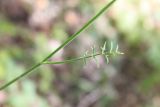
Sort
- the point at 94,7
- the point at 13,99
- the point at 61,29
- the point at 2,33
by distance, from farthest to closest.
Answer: the point at 94,7, the point at 61,29, the point at 2,33, the point at 13,99

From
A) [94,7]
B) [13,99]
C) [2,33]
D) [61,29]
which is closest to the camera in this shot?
[13,99]

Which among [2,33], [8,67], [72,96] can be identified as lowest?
[72,96]

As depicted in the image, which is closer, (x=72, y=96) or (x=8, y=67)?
(x=8, y=67)

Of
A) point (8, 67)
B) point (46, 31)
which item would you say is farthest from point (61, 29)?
point (8, 67)

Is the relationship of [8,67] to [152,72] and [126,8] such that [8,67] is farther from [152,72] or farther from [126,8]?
[152,72]

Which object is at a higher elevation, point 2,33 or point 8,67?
point 2,33

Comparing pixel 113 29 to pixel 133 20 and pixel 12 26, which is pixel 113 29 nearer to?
pixel 133 20
